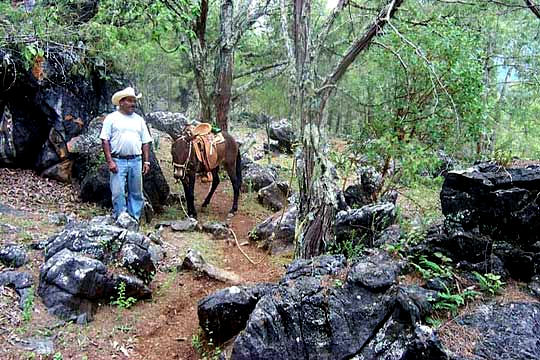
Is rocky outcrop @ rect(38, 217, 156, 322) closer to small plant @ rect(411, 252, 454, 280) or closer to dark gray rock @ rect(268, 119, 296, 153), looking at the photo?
small plant @ rect(411, 252, 454, 280)

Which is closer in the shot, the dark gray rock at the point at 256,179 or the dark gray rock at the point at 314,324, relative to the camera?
the dark gray rock at the point at 314,324

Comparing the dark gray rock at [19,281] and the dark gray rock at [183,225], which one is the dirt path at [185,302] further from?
the dark gray rock at [19,281]

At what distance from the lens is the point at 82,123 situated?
7.95m

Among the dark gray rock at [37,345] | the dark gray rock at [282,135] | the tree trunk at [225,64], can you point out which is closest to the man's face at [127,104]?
the dark gray rock at [37,345]

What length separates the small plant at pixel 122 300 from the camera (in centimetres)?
437

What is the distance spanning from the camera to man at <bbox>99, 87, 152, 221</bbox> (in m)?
6.02

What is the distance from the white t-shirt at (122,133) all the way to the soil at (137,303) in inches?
49.3

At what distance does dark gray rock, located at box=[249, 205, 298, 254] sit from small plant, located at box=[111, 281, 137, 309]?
8.49ft

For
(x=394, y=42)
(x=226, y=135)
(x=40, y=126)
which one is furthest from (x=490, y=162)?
(x=40, y=126)

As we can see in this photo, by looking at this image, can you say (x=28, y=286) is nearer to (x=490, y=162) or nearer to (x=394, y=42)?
(x=490, y=162)

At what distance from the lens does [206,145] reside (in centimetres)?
827

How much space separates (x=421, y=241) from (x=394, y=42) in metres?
3.15

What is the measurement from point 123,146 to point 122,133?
171 mm

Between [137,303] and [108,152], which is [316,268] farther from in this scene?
[108,152]
